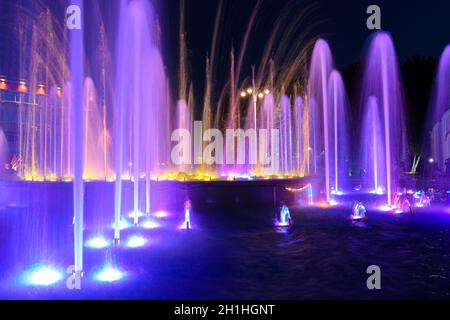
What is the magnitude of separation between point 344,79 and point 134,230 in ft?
112

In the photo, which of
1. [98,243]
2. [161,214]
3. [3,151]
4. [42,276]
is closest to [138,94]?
[161,214]

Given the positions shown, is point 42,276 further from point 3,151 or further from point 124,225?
point 3,151

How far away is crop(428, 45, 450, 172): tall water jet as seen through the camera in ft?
68.6

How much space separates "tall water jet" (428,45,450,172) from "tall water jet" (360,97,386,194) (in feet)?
12.8

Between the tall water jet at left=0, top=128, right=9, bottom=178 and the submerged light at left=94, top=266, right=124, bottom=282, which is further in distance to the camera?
the tall water jet at left=0, top=128, right=9, bottom=178

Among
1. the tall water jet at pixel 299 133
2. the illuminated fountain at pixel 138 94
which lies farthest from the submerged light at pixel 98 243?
the tall water jet at pixel 299 133

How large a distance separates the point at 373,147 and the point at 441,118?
6.45 meters

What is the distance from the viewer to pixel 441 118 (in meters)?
27.9

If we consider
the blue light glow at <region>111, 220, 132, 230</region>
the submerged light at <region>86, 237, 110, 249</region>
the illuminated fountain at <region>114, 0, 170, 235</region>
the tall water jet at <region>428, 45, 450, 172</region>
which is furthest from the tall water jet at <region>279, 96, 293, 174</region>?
the submerged light at <region>86, 237, 110, 249</region>

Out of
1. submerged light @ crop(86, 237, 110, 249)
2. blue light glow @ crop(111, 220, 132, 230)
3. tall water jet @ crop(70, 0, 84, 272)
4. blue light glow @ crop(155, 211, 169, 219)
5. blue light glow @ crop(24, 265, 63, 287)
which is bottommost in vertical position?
blue light glow @ crop(24, 265, 63, 287)

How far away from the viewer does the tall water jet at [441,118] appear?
20906 mm

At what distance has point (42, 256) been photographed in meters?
7.82

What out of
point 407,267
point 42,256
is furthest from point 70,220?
point 407,267

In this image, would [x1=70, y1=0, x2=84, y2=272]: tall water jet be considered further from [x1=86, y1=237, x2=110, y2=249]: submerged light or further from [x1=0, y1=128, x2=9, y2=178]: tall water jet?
[x1=0, y1=128, x2=9, y2=178]: tall water jet
